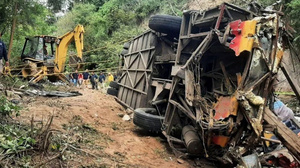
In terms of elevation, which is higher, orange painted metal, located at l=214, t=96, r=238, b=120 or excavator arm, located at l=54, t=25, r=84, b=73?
excavator arm, located at l=54, t=25, r=84, b=73

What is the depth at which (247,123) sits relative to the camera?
4.60 metres

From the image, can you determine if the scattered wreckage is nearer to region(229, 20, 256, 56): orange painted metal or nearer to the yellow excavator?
region(229, 20, 256, 56): orange painted metal

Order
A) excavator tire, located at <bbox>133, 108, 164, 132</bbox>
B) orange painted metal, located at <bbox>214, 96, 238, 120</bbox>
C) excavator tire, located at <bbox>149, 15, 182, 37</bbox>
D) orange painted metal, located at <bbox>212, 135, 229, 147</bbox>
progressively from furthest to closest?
excavator tire, located at <bbox>149, 15, 182, 37</bbox> → excavator tire, located at <bbox>133, 108, 164, 132</bbox> → orange painted metal, located at <bbox>212, 135, 229, 147</bbox> → orange painted metal, located at <bbox>214, 96, 238, 120</bbox>

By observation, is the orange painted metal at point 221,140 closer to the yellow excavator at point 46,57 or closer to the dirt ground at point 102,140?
the dirt ground at point 102,140

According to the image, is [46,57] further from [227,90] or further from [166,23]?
[227,90]

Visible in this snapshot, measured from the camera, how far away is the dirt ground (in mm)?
4328

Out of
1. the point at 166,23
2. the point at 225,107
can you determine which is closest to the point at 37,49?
the point at 166,23

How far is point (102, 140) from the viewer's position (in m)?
5.67

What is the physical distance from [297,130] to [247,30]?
102 inches

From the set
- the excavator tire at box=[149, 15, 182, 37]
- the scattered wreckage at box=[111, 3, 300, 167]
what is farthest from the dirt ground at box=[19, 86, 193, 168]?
the excavator tire at box=[149, 15, 182, 37]

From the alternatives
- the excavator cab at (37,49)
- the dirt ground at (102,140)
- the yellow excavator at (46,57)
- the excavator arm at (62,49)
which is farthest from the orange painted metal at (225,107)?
the excavator cab at (37,49)

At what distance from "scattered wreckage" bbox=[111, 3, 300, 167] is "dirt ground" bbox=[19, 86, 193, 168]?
43 cm

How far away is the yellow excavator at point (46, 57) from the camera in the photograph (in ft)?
43.8

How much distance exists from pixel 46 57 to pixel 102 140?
1088 cm
